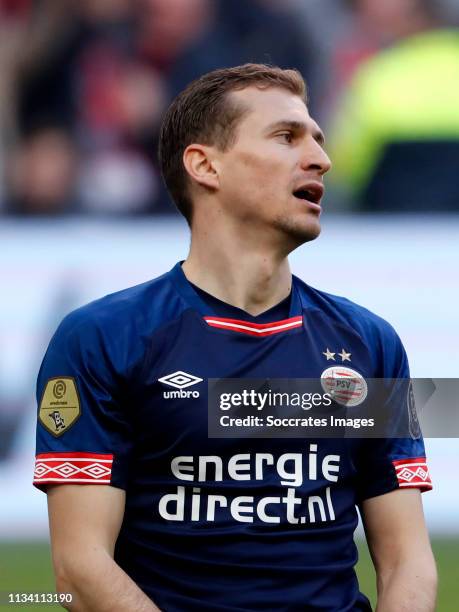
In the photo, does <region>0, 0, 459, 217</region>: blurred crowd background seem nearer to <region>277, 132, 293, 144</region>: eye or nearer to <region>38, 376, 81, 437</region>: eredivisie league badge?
<region>277, 132, 293, 144</region>: eye

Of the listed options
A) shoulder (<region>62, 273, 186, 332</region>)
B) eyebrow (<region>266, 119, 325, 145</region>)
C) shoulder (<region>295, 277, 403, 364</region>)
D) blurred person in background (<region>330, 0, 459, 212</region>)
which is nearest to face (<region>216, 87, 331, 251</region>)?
eyebrow (<region>266, 119, 325, 145</region>)

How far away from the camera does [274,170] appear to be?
→ 153 inches

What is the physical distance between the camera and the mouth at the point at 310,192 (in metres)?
3.88

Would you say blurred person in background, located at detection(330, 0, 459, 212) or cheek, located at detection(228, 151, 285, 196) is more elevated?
blurred person in background, located at detection(330, 0, 459, 212)

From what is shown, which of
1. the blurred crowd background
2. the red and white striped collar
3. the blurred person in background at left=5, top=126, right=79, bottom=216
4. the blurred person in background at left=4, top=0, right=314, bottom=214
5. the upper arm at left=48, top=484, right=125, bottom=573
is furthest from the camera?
the blurred person in background at left=4, top=0, right=314, bottom=214

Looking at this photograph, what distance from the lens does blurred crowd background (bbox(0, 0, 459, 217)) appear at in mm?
9617

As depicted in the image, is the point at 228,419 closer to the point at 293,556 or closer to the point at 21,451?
the point at 293,556

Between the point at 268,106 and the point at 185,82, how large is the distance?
19.1 ft

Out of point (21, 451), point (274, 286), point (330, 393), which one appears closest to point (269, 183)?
point (274, 286)

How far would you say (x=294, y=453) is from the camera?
3.73 m

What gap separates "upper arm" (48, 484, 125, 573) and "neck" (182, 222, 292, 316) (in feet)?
2.09

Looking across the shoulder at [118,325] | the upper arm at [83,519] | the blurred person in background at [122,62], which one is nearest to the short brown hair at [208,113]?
the shoulder at [118,325]

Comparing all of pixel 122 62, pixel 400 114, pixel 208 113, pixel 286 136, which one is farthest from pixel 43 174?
pixel 286 136

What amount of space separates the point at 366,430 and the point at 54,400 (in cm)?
83
